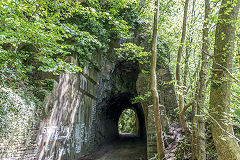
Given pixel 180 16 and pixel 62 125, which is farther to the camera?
pixel 180 16

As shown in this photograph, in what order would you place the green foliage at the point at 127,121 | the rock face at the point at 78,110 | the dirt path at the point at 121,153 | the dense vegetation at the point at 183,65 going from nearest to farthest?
the dense vegetation at the point at 183,65, the rock face at the point at 78,110, the dirt path at the point at 121,153, the green foliage at the point at 127,121

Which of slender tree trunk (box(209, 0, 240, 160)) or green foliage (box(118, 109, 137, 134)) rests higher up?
slender tree trunk (box(209, 0, 240, 160))

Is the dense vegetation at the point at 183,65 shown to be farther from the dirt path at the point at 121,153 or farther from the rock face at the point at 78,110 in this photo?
the dirt path at the point at 121,153

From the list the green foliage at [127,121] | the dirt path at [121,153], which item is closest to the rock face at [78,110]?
the dirt path at [121,153]

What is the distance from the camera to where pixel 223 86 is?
9.73ft

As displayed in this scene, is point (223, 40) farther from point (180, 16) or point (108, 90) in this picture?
point (108, 90)

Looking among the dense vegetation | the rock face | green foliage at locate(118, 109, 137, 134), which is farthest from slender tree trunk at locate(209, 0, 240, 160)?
green foliage at locate(118, 109, 137, 134)

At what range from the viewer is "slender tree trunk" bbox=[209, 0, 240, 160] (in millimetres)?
2811

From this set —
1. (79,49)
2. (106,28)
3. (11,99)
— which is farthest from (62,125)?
(106,28)

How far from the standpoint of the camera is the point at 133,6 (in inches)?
418

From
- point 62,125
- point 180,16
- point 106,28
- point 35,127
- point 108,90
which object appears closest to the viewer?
point 35,127

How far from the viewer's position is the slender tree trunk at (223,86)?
9.22 feet

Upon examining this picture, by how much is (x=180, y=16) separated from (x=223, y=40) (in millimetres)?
6258

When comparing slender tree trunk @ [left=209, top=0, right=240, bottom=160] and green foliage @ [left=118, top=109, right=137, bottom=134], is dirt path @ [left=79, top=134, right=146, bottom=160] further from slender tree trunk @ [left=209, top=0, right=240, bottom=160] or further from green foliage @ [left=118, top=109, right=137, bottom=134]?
green foliage @ [left=118, top=109, right=137, bottom=134]
